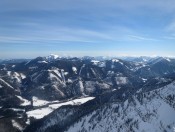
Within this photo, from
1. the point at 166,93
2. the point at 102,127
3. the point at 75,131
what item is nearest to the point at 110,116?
the point at 102,127

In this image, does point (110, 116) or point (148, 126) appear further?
point (110, 116)

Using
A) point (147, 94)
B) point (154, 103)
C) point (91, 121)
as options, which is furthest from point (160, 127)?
point (91, 121)

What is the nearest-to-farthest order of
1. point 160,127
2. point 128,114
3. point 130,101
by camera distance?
point 160,127 → point 128,114 → point 130,101

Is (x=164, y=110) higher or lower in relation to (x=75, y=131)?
higher

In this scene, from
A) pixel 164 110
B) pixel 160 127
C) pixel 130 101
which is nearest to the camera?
pixel 160 127

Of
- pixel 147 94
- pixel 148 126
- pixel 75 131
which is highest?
pixel 147 94

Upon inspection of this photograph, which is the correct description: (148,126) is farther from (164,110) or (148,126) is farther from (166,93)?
(166,93)
